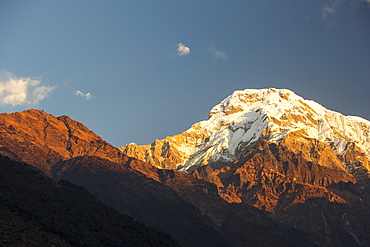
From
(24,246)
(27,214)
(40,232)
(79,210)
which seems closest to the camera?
(24,246)

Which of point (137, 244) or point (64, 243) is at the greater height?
point (137, 244)

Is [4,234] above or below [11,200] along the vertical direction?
below

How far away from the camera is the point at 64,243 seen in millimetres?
160875

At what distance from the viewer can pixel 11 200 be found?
172375 millimetres

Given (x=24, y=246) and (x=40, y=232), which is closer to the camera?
(x=24, y=246)

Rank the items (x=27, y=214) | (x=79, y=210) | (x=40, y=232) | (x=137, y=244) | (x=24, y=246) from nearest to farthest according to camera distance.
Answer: (x=24, y=246), (x=40, y=232), (x=27, y=214), (x=137, y=244), (x=79, y=210)

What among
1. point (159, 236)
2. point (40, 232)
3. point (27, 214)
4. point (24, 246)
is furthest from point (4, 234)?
point (159, 236)

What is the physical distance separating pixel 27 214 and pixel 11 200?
20.1ft

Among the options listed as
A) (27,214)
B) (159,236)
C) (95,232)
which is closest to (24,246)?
(27,214)

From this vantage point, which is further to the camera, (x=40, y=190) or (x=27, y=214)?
(x=40, y=190)

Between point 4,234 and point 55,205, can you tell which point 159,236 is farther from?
point 4,234

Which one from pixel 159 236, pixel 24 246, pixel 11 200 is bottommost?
pixel 24 246

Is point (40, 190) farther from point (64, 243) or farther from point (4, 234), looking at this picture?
point (4, 234)

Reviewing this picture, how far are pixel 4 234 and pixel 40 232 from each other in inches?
626
